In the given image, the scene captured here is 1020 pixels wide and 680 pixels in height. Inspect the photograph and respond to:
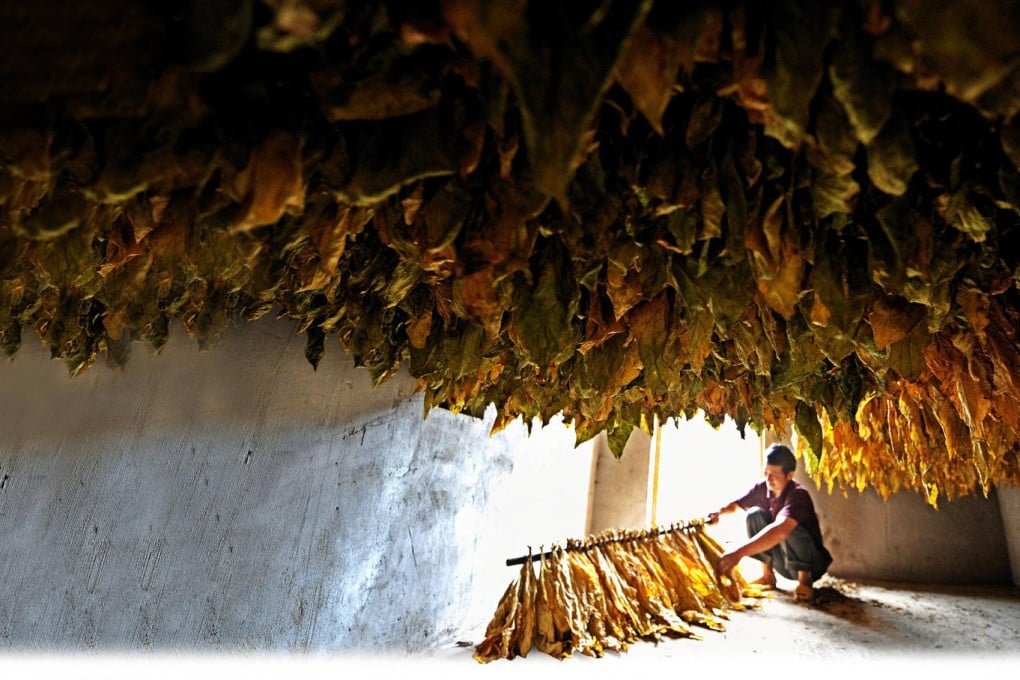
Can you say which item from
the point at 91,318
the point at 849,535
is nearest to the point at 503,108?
the point at 91,318

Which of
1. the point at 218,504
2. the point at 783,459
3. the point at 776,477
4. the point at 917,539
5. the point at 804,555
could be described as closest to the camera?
the point at 218,504

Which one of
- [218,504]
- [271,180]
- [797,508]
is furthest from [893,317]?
[797,508]

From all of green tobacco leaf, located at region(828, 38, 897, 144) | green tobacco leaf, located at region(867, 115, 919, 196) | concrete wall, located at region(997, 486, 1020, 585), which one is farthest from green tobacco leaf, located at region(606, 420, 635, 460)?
concrete wall, located at region(997, 486, 1020, 585)

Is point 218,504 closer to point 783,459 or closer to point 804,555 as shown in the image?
point 783,459

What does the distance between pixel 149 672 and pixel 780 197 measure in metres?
2.37

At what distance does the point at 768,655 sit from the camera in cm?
307

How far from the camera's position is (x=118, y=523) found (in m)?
2.11

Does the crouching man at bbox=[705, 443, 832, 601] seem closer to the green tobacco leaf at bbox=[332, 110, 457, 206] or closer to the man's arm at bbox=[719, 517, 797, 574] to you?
the man's arm at bbox=[719, 517, 797, 574]

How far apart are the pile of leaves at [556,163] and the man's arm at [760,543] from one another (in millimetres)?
2738

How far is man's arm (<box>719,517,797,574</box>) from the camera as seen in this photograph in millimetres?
4129

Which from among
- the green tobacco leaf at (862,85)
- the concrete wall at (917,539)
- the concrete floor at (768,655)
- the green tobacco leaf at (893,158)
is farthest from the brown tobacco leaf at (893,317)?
the concrete wall at (917,539)

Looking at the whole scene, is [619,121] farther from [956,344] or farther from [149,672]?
[149,672]

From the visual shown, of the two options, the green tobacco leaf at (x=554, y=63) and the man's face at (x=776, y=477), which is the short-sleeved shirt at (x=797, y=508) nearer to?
the man's face at (x=776, y=477)

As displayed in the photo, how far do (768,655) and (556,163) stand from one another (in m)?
3.24
